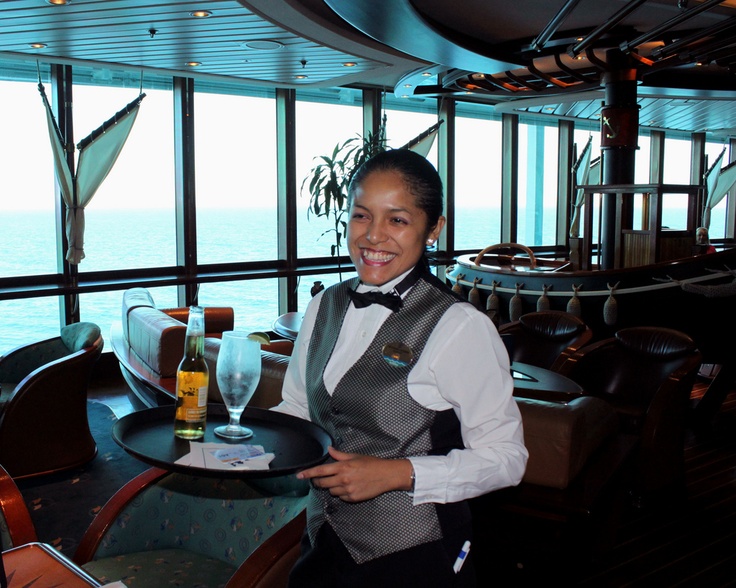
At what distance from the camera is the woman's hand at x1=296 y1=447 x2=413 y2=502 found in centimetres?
112

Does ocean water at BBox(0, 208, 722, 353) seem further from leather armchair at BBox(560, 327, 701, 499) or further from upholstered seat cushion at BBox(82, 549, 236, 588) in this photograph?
upholstered seat cushion at BBox(82, 549, 236, 588)

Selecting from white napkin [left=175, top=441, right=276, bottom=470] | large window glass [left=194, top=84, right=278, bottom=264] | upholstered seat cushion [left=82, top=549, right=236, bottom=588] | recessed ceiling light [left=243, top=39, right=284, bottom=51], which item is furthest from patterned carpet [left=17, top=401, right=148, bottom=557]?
large window glass [left=194, top=84, right=278, bottom=264]

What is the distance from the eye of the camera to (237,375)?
1.42m

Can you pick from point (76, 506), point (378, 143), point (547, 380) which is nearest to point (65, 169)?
point (378, 143)

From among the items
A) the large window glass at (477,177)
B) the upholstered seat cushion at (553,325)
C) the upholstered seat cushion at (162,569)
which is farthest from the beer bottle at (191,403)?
the large window glass at (477,177)

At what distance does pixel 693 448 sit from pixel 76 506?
3928 mm

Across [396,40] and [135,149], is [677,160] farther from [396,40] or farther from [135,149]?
[135,149]

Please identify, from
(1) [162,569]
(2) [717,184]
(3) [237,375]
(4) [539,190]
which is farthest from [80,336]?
(2) [717,184]

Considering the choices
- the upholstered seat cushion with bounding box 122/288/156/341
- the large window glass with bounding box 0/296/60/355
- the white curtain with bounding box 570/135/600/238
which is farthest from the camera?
the white curtain with bounding box 570/135/600/238

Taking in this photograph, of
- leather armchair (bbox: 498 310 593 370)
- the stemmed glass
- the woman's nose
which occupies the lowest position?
leather armchair (bbox: 498 310 593 370)

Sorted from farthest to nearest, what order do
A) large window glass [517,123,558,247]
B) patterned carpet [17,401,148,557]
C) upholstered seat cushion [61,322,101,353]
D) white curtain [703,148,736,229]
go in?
1. white curtain [703,148,736,229]
2. large window glass [517,123,558,247]
3. upholstered seat cushion [61,322,101,353]
4. patterned carpet [17,401,148,557]

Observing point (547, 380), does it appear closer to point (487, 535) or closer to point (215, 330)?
point (487, 535)

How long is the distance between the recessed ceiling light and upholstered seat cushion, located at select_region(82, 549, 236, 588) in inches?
169

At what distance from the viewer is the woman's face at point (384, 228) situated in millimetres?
1287
